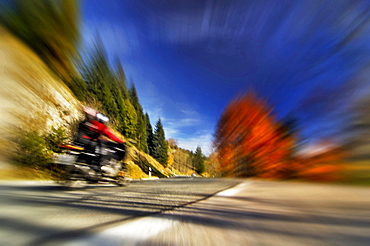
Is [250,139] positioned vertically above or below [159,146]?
below

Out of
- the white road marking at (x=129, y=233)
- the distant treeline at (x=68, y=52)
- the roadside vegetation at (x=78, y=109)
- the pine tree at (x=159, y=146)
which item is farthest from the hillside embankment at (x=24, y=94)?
the pine tree at (x=159, y=146)

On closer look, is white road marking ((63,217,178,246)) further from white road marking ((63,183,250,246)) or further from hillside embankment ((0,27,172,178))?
hillside embankment ((0,27,172,178))

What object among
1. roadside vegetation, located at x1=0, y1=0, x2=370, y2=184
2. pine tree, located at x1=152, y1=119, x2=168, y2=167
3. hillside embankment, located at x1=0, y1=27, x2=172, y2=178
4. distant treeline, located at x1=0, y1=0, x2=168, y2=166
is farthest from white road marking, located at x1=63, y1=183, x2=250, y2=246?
pine tree, located at x1=152, y1=119, x2=168, y2=167

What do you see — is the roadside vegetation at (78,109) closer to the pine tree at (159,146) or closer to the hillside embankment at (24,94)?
the hillside embankment at (24,94)

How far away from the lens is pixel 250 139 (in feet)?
17.3

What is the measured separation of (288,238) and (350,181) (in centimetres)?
231

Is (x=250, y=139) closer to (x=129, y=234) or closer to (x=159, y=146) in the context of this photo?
(x=129, y=234)

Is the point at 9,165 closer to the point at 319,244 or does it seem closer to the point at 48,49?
the point at 48,49

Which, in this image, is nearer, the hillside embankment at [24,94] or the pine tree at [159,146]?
the hillside embankment at [24,94]

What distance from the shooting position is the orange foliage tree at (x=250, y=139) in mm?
4397

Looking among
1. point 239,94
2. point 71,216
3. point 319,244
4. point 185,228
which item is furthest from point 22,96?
point 319,244

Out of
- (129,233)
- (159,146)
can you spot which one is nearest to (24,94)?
(129,233)

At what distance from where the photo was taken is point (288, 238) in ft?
2.81

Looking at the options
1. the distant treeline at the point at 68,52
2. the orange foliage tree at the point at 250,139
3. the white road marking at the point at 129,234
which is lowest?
the white road marking at the point at 129,234
